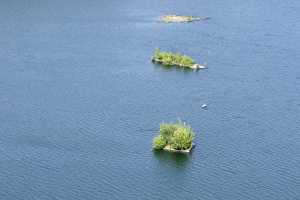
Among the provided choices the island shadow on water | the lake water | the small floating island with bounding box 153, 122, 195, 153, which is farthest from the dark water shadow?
the island shadow on water

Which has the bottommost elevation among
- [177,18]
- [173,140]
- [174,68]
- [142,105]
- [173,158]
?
[173,158]

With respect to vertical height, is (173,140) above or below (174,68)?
below

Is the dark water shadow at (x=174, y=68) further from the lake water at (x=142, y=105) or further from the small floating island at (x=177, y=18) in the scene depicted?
the small floating island at (x=177, y=18)

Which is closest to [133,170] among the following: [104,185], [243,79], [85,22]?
[104,185]

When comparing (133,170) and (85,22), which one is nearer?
(133,170)

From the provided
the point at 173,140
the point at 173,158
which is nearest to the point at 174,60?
the point at 173,140

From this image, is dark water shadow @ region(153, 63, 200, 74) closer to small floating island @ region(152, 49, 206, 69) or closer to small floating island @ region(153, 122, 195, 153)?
small floating island @ region(152, 49, 206, 69)

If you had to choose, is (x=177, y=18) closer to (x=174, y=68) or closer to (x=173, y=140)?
(x=174, y=68)

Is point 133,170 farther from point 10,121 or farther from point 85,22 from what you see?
point 85,22
